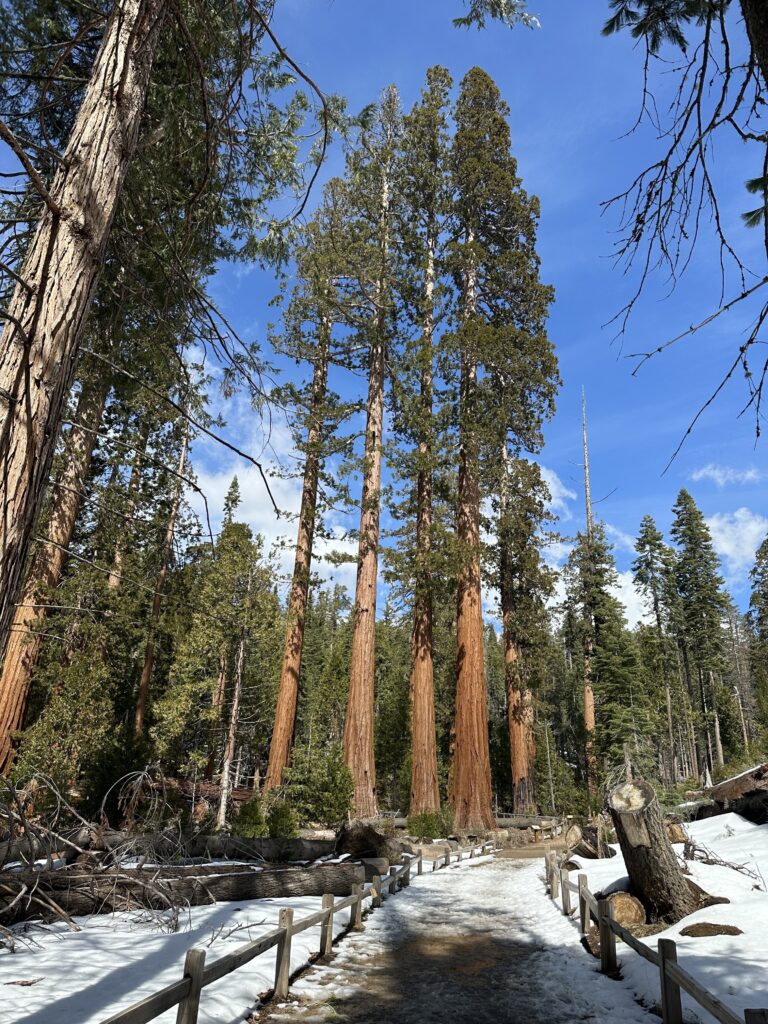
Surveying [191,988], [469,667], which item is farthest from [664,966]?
[469,667]

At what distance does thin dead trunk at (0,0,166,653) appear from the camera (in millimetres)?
2738

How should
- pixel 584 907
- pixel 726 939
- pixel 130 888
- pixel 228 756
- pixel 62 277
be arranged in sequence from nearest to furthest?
1. pixel 62 277
2. pixel 726 939
3. pixel 130 888
4. pixel 584 907
5. pixel 228 756

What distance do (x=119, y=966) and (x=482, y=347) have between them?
18.4 m

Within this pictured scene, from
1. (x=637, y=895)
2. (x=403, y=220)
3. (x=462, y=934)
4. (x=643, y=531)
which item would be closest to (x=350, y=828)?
(x=462, y=934)

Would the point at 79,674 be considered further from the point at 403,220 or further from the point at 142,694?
the point at 403,220

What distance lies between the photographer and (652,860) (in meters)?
7.36

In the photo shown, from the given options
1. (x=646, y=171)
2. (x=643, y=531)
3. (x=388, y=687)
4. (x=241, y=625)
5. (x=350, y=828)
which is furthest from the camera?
(x=643, y=531)

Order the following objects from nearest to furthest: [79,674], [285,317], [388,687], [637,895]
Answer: [637,895] < [79,674] < [285,317] < [388,687]

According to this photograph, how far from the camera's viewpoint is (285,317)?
68.5ft

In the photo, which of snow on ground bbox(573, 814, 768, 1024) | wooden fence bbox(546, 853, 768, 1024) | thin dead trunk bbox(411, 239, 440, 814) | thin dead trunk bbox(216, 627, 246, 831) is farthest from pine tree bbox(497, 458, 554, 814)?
wooden fence bbox(546, 853, 768, 1024)

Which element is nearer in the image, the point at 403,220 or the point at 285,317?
the point at 285,317

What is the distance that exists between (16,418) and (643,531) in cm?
5046

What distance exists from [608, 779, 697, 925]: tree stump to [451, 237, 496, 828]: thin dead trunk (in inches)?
449

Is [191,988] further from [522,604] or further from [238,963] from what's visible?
[522,604]
